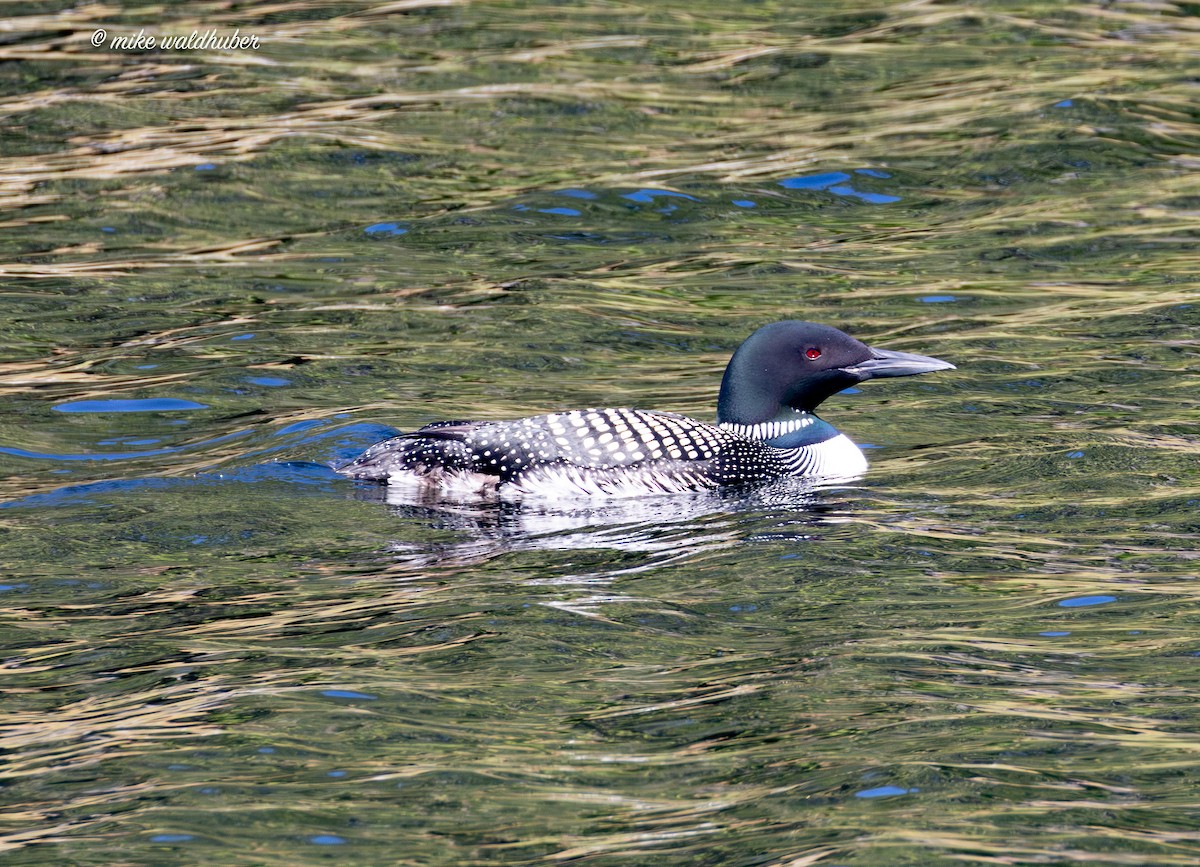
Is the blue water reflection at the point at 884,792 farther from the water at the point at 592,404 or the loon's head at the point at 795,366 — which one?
the loon's head at the point at 795,366

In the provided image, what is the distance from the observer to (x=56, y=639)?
5371mm

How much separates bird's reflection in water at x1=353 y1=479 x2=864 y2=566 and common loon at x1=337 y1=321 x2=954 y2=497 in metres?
0.07

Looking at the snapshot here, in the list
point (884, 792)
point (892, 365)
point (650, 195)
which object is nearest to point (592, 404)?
point (892, 365)

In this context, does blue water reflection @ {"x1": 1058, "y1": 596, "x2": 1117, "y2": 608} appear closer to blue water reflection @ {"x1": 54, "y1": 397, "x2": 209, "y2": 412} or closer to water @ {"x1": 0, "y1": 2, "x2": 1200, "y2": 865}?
water @ {"x1": 0, "y1": 2, "x2": 1200, "y2": 865}

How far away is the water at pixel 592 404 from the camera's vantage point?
4.34 m

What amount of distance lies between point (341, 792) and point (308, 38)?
1044 centimetres

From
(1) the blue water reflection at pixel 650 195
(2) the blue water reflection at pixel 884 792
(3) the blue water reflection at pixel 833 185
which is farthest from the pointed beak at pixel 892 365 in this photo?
(3) the blue water reflection at pixel 833 185

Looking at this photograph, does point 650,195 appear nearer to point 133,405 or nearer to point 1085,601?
point 133,405

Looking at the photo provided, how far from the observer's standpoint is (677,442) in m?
7.11

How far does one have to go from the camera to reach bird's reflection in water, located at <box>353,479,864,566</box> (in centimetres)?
629

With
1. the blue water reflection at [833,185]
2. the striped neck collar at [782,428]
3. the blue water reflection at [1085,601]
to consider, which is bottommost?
the blue water reflection at [1085,601]

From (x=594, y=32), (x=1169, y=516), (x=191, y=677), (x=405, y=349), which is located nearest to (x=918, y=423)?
(x=1169, y=516)

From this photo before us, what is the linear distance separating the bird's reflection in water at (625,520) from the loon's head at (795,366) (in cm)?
39

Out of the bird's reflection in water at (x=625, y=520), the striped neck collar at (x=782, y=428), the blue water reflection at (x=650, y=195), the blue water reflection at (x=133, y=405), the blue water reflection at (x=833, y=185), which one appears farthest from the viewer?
the blue water reflection at (x=833, y=185)
